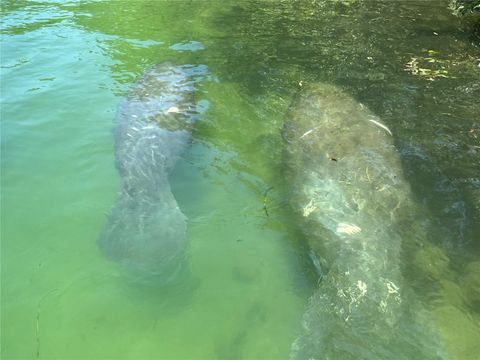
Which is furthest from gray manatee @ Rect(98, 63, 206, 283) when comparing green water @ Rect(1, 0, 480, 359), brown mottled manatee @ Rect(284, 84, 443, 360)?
brown mottled manatee @ Rect(284, 84, 443, 360)

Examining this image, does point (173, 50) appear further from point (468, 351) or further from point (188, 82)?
point (468, 351)

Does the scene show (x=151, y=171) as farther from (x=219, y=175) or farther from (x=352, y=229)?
(x=352, y=229)

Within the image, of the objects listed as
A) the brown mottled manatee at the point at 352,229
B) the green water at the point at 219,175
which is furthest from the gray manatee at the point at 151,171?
the brown mottled manatee at the point at 352,229

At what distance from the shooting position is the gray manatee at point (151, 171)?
3.97 metres

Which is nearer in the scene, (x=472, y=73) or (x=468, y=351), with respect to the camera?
(x=468, y=351)

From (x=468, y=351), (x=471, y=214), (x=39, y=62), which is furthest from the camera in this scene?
(x=39, y=62)

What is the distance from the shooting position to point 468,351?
3547 millimetres

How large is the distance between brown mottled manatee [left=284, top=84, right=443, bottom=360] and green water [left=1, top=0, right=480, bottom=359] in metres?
0.18

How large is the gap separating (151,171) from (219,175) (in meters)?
0.81

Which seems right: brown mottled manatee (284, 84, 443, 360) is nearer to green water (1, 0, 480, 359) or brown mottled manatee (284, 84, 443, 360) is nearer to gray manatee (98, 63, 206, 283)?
green water (1, 0, 480, 359)

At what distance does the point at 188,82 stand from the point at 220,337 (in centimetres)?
501

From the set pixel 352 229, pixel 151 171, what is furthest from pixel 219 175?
pixel 352 229

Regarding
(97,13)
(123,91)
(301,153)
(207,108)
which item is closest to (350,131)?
(301,153)

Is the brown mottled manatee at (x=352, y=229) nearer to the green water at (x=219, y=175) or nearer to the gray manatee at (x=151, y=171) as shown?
the green water at (x=219, y=175)
